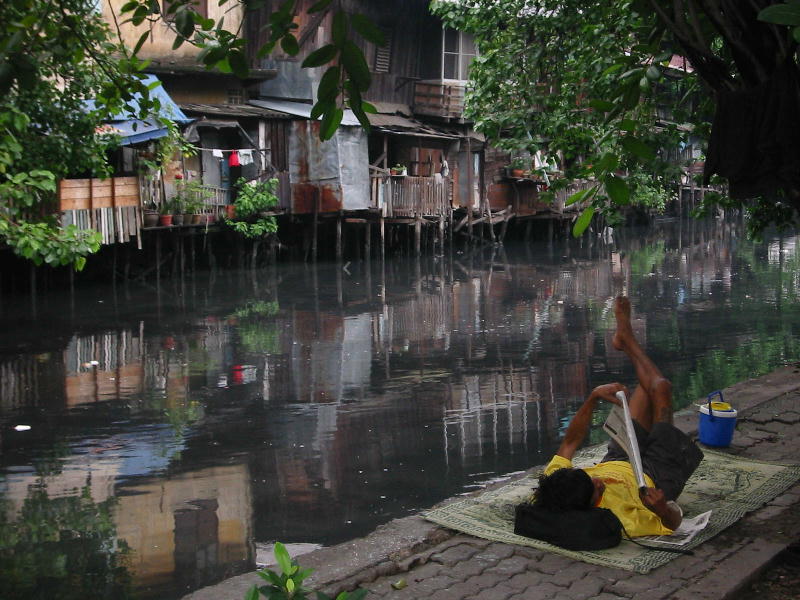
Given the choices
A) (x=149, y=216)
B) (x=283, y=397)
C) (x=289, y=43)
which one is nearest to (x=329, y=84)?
(x=289, y=43)

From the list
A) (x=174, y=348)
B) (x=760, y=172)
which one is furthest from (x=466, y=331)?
(x=760, y=172)

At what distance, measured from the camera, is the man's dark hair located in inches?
178

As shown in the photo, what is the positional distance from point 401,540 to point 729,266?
66.3 feet

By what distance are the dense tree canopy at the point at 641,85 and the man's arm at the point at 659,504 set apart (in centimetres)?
138

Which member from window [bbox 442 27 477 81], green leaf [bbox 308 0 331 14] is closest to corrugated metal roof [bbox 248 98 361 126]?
window [bbox 442 27 477 81]

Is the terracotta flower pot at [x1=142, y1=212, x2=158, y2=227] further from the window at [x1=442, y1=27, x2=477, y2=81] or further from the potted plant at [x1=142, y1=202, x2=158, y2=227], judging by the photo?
the window at [x1=442, y1=27, x2=477, y2=81]

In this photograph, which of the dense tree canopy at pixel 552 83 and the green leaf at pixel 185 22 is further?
the green leaf at pixel 185 22

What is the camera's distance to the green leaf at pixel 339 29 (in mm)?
2713

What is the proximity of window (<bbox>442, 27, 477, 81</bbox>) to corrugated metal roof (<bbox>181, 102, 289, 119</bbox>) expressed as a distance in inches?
271

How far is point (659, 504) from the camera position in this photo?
4.46 meters

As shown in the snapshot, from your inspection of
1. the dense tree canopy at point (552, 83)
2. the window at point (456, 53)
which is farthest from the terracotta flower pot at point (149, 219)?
the window at point (456, 53)

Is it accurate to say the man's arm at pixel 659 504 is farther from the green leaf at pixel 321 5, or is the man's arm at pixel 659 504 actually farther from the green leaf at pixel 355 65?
the green leaf at pixel 321 5

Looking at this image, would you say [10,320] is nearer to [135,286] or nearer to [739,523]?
[135,286]

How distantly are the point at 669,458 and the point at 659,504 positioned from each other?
479 mm
